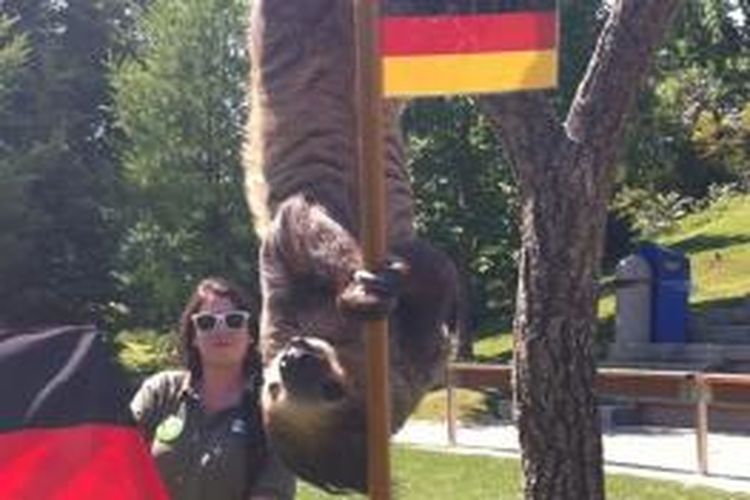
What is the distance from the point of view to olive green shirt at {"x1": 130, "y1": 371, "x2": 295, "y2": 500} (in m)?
3.63

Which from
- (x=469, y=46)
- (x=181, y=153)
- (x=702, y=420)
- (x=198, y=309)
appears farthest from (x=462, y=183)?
(x=469, y=46)

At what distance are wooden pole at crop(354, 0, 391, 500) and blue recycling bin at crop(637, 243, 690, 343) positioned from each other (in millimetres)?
17783

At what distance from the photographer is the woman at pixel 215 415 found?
3.63 meters

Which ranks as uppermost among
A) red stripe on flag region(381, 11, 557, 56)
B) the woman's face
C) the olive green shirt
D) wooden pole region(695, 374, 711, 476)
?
red stripe on flag region(381, 11, 557, 56)

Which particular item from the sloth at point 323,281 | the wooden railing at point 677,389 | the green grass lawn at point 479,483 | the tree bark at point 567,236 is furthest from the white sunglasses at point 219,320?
the wooden railing at point 677,389

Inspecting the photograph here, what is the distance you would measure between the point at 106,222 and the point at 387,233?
25.7 meters

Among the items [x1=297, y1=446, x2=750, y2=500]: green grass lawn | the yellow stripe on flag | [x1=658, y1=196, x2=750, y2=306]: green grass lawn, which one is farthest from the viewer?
[x1=658, y1=196, x2=750, y2=306]: green grass lawn

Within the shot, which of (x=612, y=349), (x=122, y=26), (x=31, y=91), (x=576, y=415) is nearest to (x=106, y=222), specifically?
(x=31, y=91)

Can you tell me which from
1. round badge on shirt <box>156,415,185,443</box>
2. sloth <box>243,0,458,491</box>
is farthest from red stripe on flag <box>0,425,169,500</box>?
round badge on shirt <box>156,415,185,443</box>

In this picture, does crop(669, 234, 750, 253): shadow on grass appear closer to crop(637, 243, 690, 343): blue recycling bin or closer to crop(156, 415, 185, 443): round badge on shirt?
crop(637, 243, 690, 343): blue recycling bin

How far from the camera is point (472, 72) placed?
3.35 m

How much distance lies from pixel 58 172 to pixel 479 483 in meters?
16.2

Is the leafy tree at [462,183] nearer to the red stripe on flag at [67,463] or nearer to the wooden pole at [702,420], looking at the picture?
the wooden pole at [702,420]

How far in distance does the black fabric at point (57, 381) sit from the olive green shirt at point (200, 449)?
3.60ft
